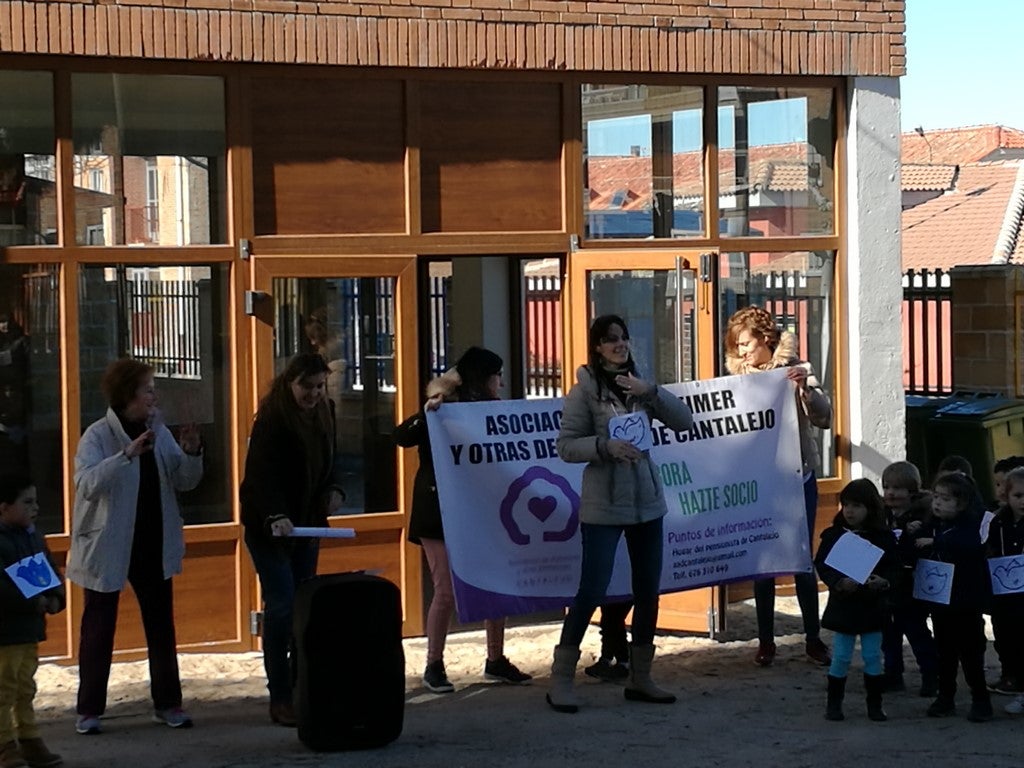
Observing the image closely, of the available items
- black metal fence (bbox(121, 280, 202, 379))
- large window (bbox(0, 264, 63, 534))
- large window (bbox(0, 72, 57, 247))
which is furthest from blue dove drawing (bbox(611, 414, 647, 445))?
large window (bbox(0, 72, 57, 247))

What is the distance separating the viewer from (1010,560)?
790cm

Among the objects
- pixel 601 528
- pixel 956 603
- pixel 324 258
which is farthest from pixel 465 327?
pixel 956 603

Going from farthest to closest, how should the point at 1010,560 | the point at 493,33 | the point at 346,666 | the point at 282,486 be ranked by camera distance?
the point at 493,33
the point at 1010,560
the point at 282,486
the point at 346,666

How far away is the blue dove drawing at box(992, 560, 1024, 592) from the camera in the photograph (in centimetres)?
789

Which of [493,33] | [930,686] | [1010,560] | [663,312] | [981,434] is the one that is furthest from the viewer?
[981,434]

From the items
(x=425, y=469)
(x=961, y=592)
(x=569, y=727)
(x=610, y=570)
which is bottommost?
(x=569, y=727)

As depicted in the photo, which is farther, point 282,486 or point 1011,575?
point 1011,575

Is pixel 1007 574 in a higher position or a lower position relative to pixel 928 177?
lower

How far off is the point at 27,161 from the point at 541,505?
3221mm

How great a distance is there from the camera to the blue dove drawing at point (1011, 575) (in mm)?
7887

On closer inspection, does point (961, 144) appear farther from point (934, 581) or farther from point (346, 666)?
point (346, 666)

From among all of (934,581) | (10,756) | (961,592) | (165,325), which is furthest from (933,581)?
(165,325)

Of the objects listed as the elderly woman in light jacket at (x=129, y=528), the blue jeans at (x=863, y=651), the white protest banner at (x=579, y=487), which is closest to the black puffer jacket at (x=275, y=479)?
the elderly woman in light jacket at (x=129, y=528)

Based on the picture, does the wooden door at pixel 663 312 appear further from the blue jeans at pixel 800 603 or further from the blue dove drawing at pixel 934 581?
the blue dove drawing at pixel 934 581
